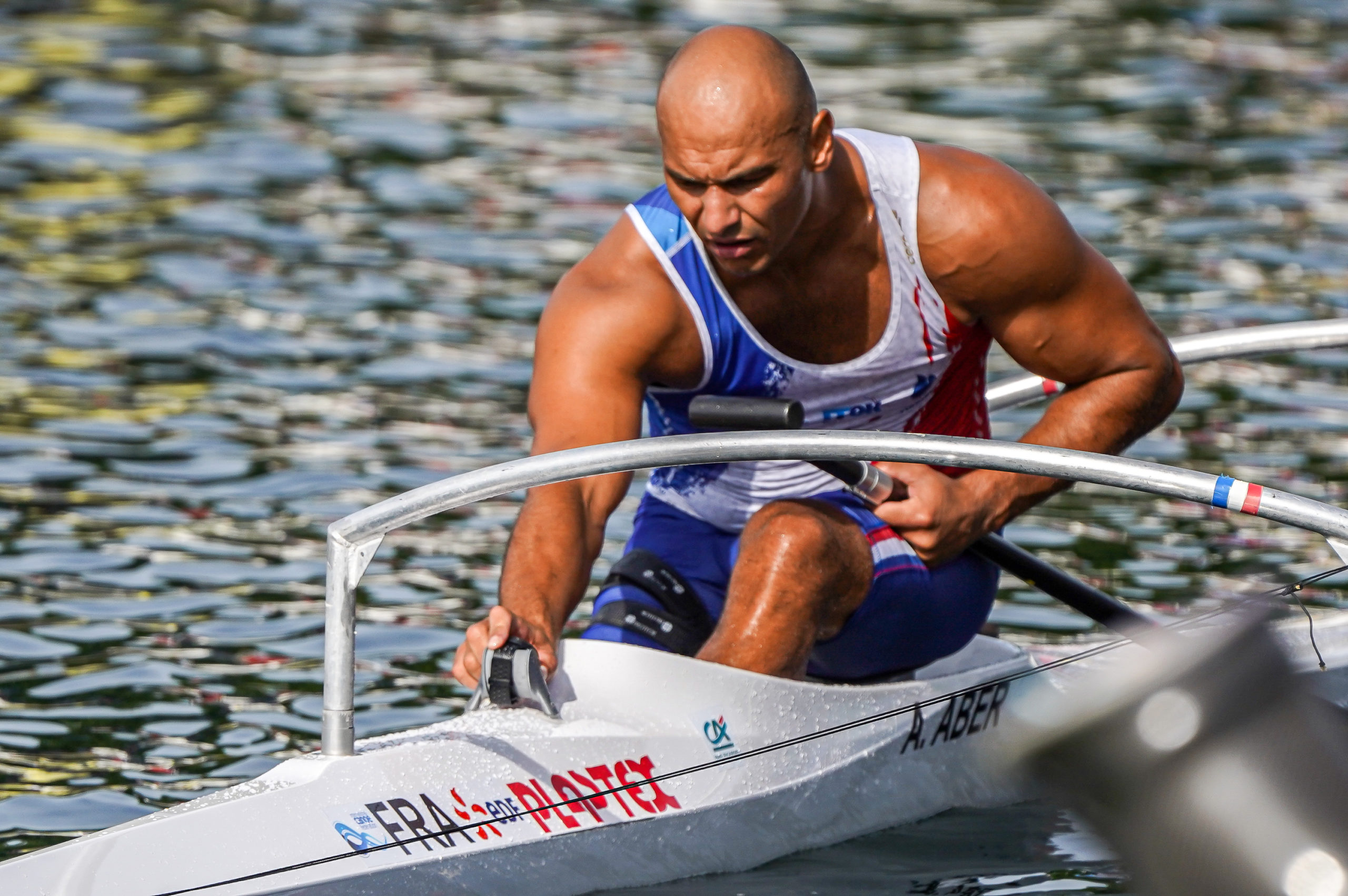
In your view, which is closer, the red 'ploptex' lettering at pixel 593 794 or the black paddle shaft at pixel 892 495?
the red 'ploptex' lettering at pixel 593 794

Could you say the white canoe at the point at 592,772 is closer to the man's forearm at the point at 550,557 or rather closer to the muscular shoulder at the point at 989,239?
the man's forearm at the point at 550,557

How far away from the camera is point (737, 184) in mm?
3789

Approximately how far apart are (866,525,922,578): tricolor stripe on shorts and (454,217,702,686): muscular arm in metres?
0.53

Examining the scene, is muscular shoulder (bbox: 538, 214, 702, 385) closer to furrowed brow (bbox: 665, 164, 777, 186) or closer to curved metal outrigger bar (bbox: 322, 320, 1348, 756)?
furrowed brow (bbox: 665, 164, 777, 186)

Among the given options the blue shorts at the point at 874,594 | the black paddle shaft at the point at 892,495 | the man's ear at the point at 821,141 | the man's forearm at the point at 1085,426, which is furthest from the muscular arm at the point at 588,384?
the man's forearm at the point at 1085,426

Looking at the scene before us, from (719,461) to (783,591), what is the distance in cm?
62

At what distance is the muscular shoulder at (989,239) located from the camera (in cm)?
404

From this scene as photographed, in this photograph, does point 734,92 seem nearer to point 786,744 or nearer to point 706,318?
point 706,318

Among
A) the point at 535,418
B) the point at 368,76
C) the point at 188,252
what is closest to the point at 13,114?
the point at 368,76

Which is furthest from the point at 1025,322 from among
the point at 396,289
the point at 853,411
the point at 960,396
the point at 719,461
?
the point at 396,289

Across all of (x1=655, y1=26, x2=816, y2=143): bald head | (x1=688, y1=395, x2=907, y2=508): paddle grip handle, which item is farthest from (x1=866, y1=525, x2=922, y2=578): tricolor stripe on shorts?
(x1=655, y1=26, x2=816, y2=143): bald head

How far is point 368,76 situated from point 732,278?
33.2ft

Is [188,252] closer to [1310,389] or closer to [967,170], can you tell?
[1310,389]

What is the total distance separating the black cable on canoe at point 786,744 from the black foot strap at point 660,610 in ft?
1.01
